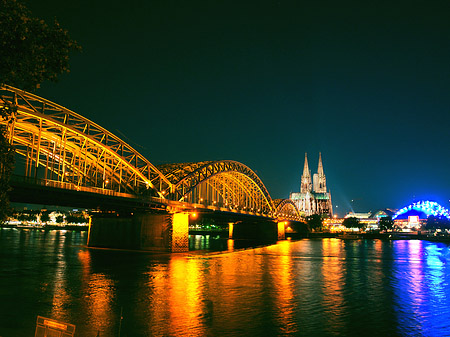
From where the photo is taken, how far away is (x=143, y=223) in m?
69.9

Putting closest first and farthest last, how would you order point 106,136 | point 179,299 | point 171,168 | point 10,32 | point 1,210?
point 10,32, point 1,210, point 179,299, point 106,136, point 171,168

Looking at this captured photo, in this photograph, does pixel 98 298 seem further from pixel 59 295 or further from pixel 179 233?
pixel 179 233

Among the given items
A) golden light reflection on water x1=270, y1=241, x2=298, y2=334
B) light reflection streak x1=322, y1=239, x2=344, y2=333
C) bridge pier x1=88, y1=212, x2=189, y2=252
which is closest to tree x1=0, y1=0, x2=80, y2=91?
golden light reflection on water x1=270, y1=241, x2=298, y2=334

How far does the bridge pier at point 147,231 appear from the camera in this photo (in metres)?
67.8

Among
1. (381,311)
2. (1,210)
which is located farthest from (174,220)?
(1,210)

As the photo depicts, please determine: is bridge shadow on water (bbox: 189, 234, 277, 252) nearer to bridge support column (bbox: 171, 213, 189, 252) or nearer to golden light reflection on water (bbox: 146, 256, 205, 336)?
bridge support column (bbox: 171, 213, 189, 252)

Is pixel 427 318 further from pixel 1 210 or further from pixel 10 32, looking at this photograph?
pixel 10 32

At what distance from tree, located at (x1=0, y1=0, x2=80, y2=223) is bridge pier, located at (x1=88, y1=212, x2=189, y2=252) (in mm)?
52055

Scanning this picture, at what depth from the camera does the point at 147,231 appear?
69.4m

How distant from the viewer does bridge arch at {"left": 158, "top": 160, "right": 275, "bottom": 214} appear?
8506cm

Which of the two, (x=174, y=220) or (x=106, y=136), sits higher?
(x=106, y=136)

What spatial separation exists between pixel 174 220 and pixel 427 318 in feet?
165

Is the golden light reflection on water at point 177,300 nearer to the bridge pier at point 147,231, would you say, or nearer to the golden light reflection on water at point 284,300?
the golden light reflection on water at point 284,300

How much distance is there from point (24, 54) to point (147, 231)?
5666 cm
